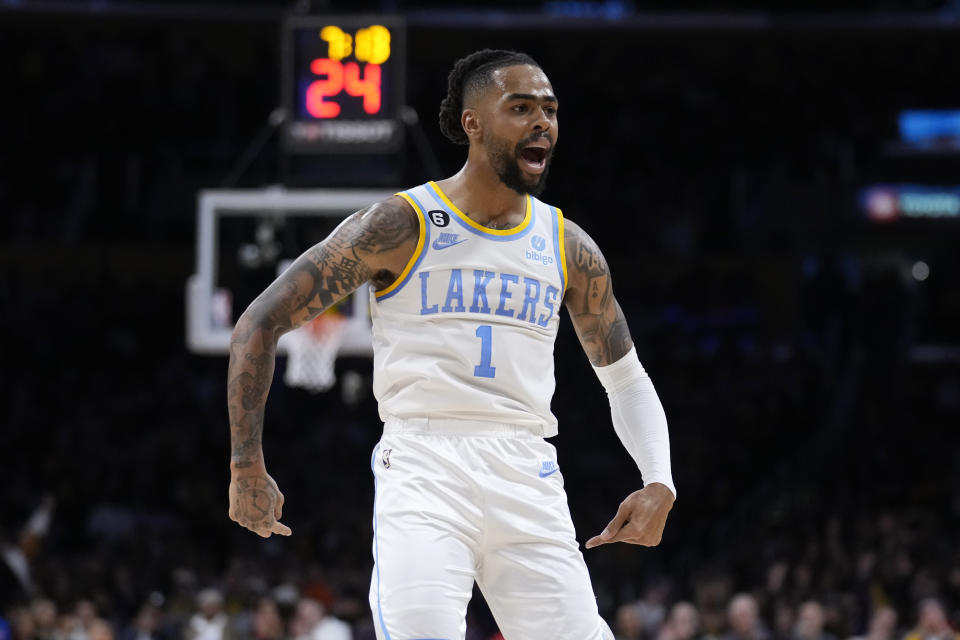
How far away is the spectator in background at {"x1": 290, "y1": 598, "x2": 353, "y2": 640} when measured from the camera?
450 inches

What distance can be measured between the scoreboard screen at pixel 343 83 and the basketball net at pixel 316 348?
130 centimetres

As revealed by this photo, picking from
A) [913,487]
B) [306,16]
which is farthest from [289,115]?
[913,487]

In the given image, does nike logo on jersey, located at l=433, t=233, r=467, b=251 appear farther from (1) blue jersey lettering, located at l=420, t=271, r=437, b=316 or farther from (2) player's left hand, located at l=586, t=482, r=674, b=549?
(2) player's left hand, located at l=586, t=482, r=674, b=549

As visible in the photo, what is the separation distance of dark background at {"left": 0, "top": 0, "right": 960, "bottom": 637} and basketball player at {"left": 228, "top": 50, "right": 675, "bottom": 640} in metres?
11.2

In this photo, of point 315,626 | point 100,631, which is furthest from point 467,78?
point 100,631

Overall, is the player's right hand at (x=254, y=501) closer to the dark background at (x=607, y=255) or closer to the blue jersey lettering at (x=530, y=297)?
the blue jersey lettering at (x=530, y=297)

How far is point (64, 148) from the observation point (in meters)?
19.3

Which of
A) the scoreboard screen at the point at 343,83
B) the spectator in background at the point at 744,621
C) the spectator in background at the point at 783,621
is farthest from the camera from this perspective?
the spectator in background at the point at 783,621

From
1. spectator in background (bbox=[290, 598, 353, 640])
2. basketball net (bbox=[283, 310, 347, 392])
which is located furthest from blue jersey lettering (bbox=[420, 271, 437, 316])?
spectator in background (bbox=[290, 598, 353, 640])

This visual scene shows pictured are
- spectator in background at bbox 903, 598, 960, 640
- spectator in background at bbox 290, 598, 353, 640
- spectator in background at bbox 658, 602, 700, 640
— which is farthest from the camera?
spectator in background at bbox 290, 598, 353, 640

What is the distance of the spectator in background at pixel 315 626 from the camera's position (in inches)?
450

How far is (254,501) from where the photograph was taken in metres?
3.68

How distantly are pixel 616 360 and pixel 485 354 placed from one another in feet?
2.05

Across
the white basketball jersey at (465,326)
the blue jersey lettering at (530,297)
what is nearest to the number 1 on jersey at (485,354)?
the white basketball jersey at (465,326)
